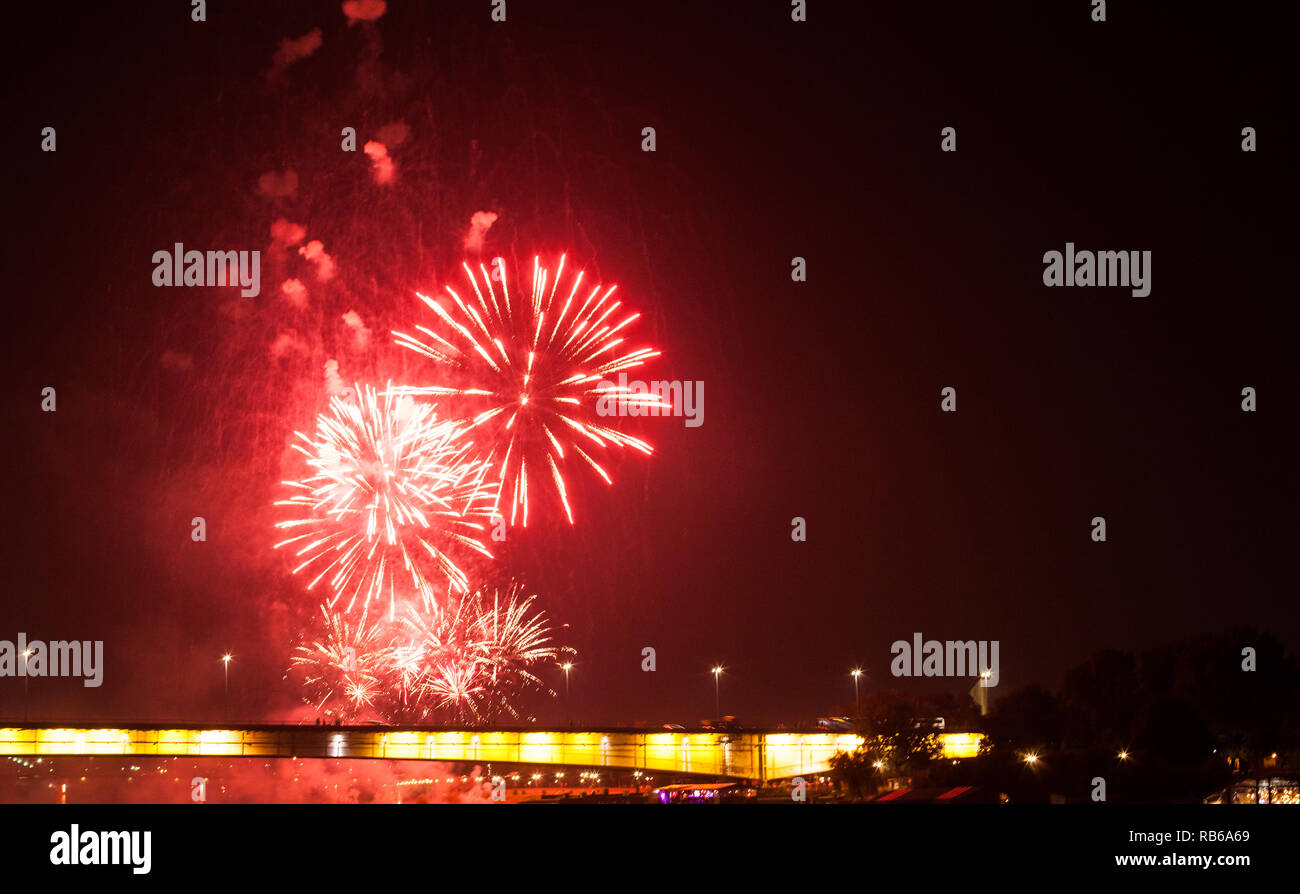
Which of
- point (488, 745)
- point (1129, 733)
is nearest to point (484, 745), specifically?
point (488, 745)

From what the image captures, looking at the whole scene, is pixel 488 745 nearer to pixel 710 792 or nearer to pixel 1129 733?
pixel 710 792

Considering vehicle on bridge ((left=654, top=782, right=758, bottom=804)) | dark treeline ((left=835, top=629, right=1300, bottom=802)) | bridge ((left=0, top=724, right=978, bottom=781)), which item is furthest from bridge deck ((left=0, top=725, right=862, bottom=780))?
dark treeline ((left=835, top=629, right=1300, bottom=802))

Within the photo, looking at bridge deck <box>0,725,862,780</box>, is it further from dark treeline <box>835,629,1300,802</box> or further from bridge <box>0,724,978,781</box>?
dark treeline <box>835,629,1300,802</box>

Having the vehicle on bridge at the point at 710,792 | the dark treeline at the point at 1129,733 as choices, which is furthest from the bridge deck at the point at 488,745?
the dark treeline at the point at 1129,733

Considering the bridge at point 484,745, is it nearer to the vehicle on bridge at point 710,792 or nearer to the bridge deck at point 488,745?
the bridge deck at point 488,745
